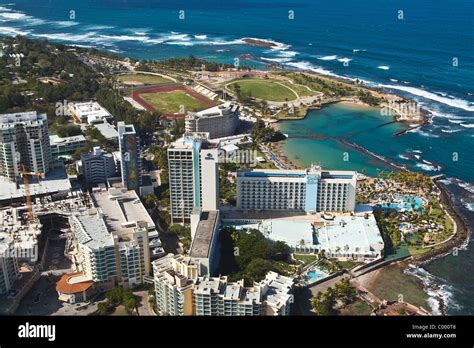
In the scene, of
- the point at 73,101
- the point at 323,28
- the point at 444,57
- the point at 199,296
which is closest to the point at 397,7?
the point at 323,28

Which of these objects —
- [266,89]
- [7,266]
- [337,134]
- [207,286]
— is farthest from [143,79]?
[207,286]

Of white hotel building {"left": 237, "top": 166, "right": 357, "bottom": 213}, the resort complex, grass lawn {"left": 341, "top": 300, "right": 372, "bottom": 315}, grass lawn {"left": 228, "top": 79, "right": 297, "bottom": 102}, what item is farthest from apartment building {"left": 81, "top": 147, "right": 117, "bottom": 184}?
grass lawn {"left": 228, "top": 79, "right": 297, "bottom": 102}

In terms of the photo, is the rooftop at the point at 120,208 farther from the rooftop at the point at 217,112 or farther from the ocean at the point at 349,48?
the ocean at the point at 349,48

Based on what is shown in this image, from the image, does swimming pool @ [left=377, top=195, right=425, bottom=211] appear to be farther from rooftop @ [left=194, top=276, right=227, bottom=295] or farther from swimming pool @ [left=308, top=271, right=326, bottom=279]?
rooftop @ [left=194, top=276, right=227, bottom=295]

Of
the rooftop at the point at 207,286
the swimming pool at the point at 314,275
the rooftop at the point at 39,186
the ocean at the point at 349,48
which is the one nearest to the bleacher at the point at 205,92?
the ocean at the point at 349,48

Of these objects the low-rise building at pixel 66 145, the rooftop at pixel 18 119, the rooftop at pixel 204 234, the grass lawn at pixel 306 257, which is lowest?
the grass lawn at pixel 306 257
